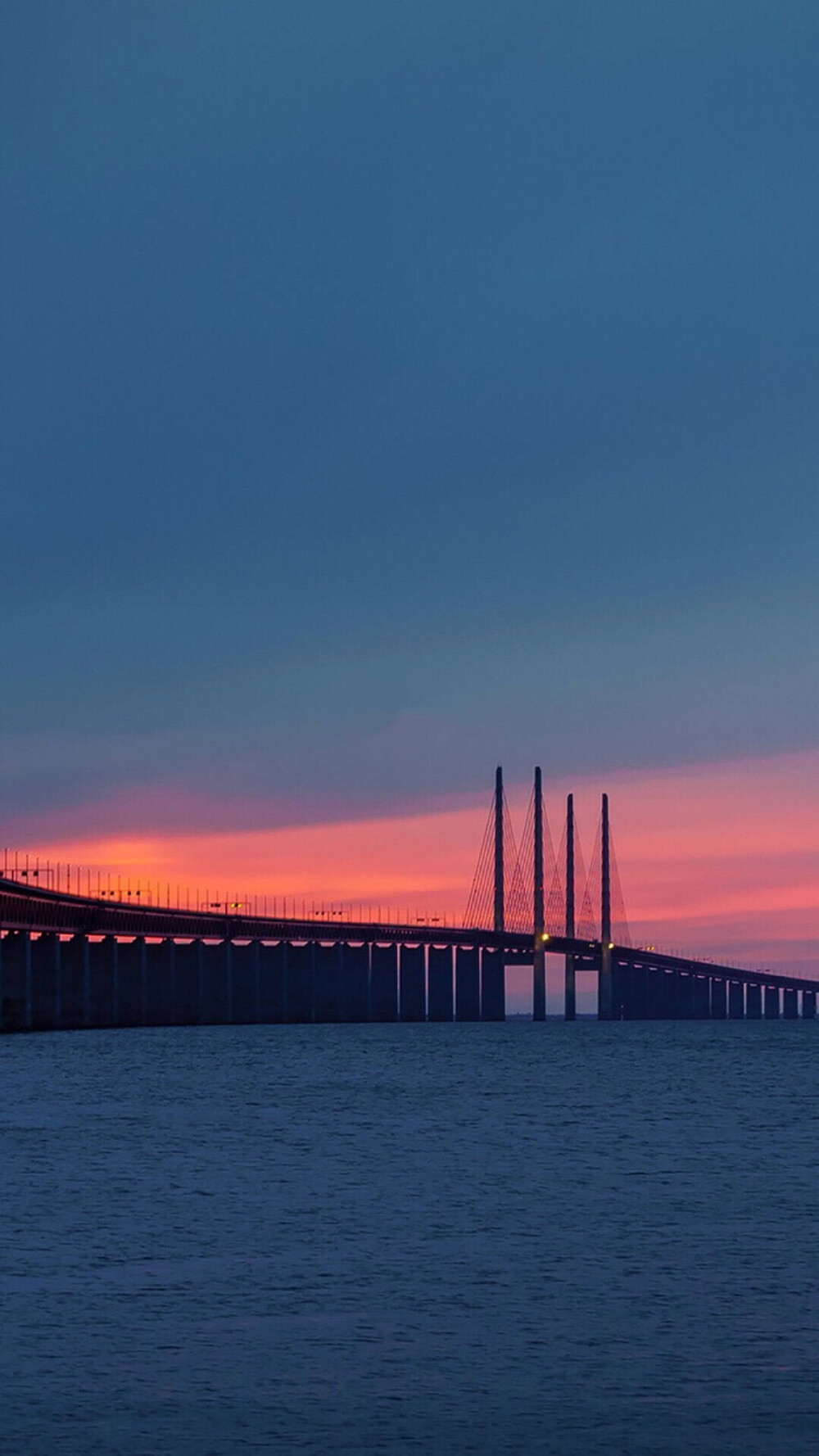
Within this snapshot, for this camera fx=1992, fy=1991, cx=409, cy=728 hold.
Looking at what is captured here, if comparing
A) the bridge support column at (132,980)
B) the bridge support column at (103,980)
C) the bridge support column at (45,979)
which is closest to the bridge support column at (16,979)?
the bridge support column at (45,979)

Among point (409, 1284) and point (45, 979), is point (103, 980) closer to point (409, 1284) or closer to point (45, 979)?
point (45, 979)

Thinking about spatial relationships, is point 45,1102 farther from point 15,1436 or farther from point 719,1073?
point 15,1436

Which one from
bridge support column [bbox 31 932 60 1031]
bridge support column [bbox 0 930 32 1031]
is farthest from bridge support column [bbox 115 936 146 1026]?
bridge support column [bbox 0 930 32 1031]

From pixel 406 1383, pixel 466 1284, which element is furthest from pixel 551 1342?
pixel 466 1284

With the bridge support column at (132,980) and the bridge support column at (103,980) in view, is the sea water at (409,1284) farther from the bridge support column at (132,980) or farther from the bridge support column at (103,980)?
the bridge support column at (132,980)

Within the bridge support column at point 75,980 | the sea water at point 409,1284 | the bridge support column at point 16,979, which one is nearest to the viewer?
the sea water at point 409,1284

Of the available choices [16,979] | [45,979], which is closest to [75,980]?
[45,979]

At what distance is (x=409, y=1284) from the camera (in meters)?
26.5

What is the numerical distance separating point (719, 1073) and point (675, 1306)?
82.3m

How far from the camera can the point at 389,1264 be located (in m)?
28.6

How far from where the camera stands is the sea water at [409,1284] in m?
17.5

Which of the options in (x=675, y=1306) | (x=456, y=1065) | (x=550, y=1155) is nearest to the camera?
(x=675, y=1306)

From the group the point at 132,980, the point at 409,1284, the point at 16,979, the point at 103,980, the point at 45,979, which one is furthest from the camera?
the point at 132,980

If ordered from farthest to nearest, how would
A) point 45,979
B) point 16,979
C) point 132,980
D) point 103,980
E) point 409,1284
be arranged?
point 132,980 → point 103,980 → point 45,979 → point 16,979 → point 409,1284
